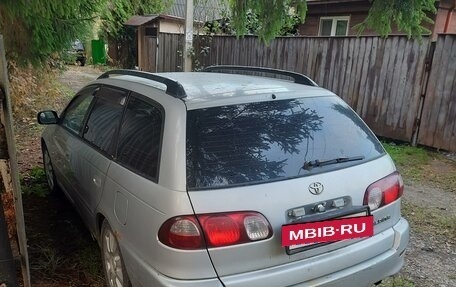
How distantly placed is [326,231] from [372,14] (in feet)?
8.66

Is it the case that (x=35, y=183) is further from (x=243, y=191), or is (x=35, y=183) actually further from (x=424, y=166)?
(x=424, y=166)

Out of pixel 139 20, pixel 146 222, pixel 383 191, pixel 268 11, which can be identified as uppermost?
pixel 139 20

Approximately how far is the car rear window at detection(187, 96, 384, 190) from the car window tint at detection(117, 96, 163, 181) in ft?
0.83

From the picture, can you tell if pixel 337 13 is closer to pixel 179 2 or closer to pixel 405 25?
pixel 405 25

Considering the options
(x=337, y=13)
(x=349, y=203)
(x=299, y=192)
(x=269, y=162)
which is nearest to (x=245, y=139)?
(x=269, y=162)

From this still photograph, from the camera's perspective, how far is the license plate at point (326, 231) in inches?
81.4

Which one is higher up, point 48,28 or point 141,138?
point 48,28

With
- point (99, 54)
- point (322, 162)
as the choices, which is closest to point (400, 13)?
point (322, 162)

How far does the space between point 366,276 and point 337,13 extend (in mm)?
11512

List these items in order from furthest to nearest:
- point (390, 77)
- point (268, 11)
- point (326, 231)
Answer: point (390, 77)
point (268, 11)
point (326, 231)

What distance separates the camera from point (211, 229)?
201cm

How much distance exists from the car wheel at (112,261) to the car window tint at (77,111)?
47.2 inches

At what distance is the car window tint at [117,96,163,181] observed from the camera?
232 centimetres

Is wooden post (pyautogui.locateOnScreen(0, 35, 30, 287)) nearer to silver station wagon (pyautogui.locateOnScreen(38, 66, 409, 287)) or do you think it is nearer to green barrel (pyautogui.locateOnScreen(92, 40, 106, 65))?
silver station wagon (pyautogui.locateOnScreen(38, 66, 409, 287))
